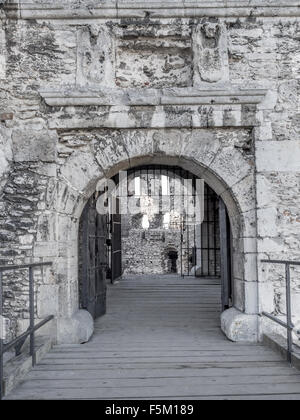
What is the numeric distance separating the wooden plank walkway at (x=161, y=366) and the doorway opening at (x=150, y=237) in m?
0.66

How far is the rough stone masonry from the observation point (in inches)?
173

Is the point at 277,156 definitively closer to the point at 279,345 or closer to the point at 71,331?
the point at 279,345

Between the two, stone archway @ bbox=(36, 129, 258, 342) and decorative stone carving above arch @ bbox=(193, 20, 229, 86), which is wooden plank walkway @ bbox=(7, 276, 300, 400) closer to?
stone archway @ bbox=(36, 129, 258, 342)

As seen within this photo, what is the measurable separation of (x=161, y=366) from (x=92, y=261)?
206cm

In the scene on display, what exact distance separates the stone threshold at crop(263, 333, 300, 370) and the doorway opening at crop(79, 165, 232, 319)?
95 centimetres

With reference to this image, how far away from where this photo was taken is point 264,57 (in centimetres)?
458

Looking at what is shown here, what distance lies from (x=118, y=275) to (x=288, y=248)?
227 inches

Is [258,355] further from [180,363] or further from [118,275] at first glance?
[118,275]

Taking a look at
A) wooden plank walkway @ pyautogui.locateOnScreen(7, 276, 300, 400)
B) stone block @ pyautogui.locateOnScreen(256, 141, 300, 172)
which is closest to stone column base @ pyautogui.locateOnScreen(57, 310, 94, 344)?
wooden plank walkway @ pyautogui.locateOnScreen(7, 276, 300, 400)

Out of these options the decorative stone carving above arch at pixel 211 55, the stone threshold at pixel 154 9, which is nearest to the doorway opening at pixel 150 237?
the decorative stone carving above arch at pixel 211 55

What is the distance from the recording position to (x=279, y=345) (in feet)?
12.5

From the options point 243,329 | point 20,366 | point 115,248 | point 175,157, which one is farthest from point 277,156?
point 115,248

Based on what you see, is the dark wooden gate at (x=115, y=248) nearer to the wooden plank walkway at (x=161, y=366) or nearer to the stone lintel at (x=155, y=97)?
the wooden plank walkway at (x=161, y=366)
